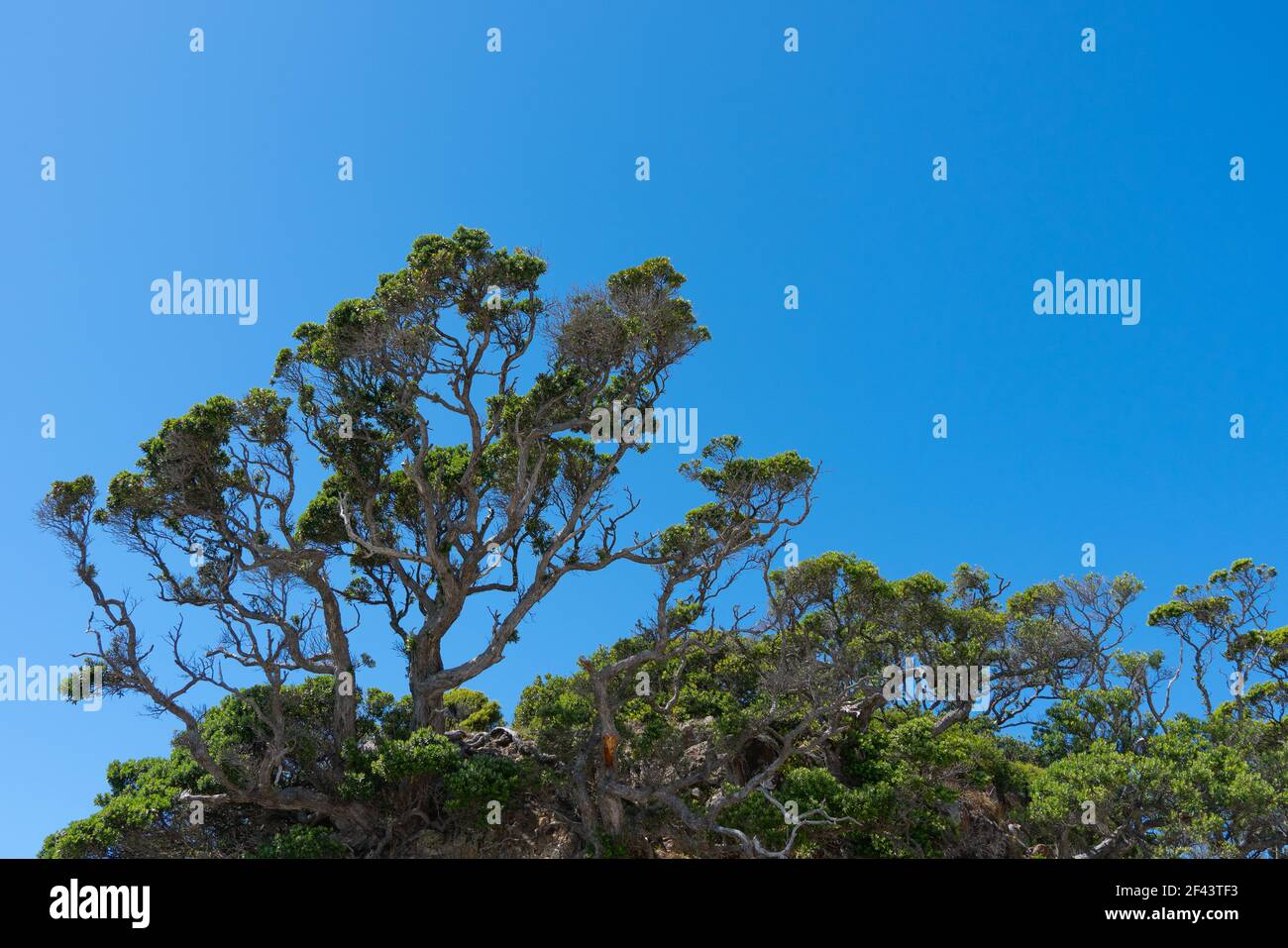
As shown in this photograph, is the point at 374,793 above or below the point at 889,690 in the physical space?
below

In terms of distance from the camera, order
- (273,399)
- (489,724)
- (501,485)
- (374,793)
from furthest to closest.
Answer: (489,724) → (501,485) → (273,399) → (374,793)

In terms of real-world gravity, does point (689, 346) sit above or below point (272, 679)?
above

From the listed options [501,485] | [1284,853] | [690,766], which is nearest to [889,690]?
[690,766]

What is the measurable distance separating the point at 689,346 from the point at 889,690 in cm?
1061

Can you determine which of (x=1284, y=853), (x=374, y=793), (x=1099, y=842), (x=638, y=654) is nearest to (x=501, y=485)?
(x=638, y=654)

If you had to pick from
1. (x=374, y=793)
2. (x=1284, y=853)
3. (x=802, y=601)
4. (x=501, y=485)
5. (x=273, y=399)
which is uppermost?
(x=273, y=399)

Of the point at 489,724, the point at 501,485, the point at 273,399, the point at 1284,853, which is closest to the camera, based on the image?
the point at 1284,853

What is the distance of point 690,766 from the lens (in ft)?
79.3

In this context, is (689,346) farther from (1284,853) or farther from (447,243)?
(1284,853)

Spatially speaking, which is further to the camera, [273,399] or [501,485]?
[501,485]

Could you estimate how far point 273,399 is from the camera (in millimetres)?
23922
